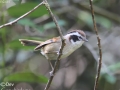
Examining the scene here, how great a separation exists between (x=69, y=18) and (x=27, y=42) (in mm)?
1840

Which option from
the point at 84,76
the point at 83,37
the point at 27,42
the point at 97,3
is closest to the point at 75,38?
the point at 83,37

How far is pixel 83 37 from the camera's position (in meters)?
1.94

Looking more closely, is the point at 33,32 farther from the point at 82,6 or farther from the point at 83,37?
the point at 83,37

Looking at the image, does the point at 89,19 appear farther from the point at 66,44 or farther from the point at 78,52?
the point at 66,44

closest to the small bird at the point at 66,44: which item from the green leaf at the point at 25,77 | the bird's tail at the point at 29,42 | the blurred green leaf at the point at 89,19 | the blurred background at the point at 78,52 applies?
the bird's tail at the point at 29,42

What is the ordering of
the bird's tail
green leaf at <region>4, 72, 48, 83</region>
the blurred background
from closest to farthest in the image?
green leaf at <region>4, 72, 48, 83</region>
the bird's tail
the blurred background

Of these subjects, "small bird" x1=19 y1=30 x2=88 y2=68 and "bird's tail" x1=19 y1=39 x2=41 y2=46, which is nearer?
"small bird" x1=19 y1=30 x2=88 y2=68

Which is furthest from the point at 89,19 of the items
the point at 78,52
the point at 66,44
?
the point at 66,44

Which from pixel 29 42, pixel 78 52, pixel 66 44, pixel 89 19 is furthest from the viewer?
pixel 78 52

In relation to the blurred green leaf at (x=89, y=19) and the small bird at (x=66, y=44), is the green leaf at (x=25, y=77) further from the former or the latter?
the blurred green leaf at (x=89, y=19)

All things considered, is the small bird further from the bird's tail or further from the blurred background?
the blurred background

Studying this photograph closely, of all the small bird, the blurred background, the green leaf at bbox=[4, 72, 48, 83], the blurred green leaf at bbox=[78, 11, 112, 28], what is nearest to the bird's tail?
the small bird

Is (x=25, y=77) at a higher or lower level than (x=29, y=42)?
lower

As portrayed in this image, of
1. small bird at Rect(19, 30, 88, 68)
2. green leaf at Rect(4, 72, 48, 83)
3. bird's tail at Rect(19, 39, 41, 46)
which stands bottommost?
green leaf at Rect(4, 72, 48, 83)
